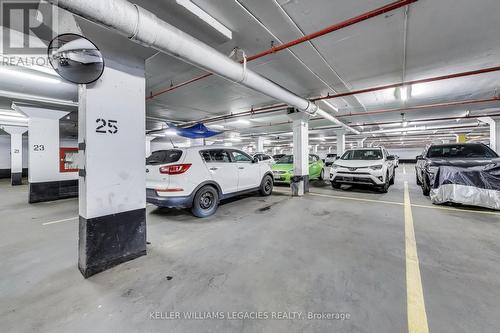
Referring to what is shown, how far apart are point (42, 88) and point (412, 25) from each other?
25.2ft

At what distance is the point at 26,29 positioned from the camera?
2.40 metres

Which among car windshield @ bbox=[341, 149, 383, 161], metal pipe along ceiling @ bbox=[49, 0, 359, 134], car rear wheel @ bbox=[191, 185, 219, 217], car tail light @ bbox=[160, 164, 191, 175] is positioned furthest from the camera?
car windshield @ bbox=[341, 149, 383, 161]

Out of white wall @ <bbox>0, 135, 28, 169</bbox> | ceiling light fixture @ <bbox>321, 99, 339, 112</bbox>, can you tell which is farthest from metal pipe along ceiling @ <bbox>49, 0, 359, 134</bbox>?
white wall @ <bbox>0, 135, 28, 169</bbox>

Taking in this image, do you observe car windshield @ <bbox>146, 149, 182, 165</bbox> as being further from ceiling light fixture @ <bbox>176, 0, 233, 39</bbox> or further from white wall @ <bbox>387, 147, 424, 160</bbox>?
white wall @ <bbox>387, 147, 424, 160</bbox>

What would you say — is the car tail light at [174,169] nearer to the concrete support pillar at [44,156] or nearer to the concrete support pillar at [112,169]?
the concrete support pillar at [112,169]

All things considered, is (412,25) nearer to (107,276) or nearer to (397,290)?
(397,290)

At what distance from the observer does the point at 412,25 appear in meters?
2.72

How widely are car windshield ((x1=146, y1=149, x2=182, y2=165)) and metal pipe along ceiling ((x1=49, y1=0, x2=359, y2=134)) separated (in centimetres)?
183

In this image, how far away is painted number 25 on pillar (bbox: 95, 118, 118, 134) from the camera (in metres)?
2.21

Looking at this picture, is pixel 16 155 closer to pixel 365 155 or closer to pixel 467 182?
pixel 365 155

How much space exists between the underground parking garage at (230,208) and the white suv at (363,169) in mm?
1041

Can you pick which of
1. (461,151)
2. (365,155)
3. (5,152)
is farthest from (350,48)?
(5,152)

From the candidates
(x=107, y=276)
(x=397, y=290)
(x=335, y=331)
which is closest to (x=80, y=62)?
(x=107, y=276)

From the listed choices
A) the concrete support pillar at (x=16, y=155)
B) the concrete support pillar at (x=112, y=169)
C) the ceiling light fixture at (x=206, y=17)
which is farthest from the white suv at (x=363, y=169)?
the concrete support pillar at (x=16, y=155)
